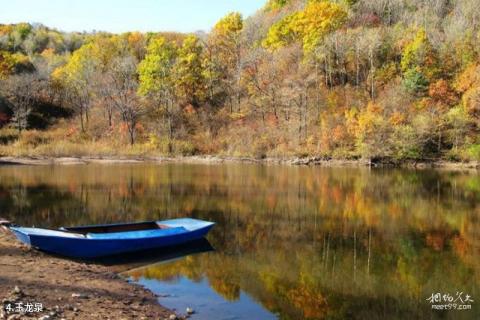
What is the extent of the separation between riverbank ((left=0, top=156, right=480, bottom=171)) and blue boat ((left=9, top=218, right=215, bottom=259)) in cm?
4112

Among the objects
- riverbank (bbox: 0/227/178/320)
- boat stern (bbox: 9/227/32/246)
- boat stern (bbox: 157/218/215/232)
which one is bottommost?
riverbank (bbox: 0/227/178/320)

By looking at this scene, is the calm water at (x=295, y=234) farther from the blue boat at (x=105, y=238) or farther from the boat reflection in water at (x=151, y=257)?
the blue boat at (x=105, y=238)

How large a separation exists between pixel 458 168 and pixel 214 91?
131 feet

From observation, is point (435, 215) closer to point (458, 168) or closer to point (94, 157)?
point (458, 168)

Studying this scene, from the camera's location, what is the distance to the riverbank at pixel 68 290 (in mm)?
10789

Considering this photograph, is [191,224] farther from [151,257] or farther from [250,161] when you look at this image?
[250,161]

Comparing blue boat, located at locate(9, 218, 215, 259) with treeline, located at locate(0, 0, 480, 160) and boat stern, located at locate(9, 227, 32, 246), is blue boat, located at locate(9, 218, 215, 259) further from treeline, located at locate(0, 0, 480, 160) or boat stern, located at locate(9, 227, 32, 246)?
treeline, located at locate(0, 0, 480, 160)

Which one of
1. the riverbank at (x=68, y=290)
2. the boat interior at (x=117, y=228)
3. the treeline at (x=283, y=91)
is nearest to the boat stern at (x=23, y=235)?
the riverbank at (x=68, y=290)

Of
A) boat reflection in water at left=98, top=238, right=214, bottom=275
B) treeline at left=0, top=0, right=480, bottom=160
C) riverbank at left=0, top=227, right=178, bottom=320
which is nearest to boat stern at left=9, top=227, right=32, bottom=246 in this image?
riverbank at left=0, top=227, right=178, bottom=320

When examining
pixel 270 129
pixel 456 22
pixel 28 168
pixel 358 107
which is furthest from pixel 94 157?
pixel 456 22

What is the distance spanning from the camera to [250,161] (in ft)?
202

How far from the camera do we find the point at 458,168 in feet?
177

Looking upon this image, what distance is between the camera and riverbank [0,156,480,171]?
5594 cm

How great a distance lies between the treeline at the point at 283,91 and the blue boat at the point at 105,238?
43.2 m
